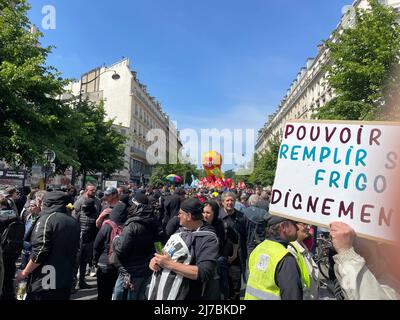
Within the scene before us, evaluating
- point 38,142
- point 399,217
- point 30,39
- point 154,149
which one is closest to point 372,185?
point 399,217

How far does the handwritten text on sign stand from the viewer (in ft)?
6.72

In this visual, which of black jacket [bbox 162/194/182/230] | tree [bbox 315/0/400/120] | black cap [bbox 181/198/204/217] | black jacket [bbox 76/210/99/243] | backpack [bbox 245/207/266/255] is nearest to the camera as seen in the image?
black cap [bbox 181/198/204/217]

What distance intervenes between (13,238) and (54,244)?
5.45 ft

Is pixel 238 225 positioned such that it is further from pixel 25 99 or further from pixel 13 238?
pixel 25 99

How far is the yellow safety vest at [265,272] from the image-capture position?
230 cm

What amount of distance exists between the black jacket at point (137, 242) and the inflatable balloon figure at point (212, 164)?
33.8m

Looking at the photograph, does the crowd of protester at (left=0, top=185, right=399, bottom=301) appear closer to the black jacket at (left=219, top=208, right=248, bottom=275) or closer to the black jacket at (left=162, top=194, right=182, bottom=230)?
the black jacket at (left=219, top=208, right=248, bottom=275)

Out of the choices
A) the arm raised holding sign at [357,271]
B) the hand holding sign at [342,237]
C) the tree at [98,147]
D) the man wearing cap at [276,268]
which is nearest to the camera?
the arm raised holding sign at [357,271]

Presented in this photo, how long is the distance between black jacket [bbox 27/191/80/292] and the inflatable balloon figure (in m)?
34.0

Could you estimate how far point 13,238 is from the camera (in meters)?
4.72

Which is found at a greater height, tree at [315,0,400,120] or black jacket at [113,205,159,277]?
tree at [315,0,400,120]

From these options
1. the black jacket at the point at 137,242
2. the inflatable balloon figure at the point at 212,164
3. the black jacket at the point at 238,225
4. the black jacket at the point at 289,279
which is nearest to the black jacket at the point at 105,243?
the black jacket at the point at 137,242

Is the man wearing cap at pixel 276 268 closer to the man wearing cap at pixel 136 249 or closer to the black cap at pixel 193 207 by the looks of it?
the black cap at pixel 193 207

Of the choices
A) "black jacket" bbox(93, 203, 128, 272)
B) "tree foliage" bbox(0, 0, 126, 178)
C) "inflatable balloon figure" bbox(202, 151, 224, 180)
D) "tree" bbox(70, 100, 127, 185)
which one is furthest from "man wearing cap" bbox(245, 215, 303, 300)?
"inflatable balloon figure" bbox(202, 151, 224, 180)
